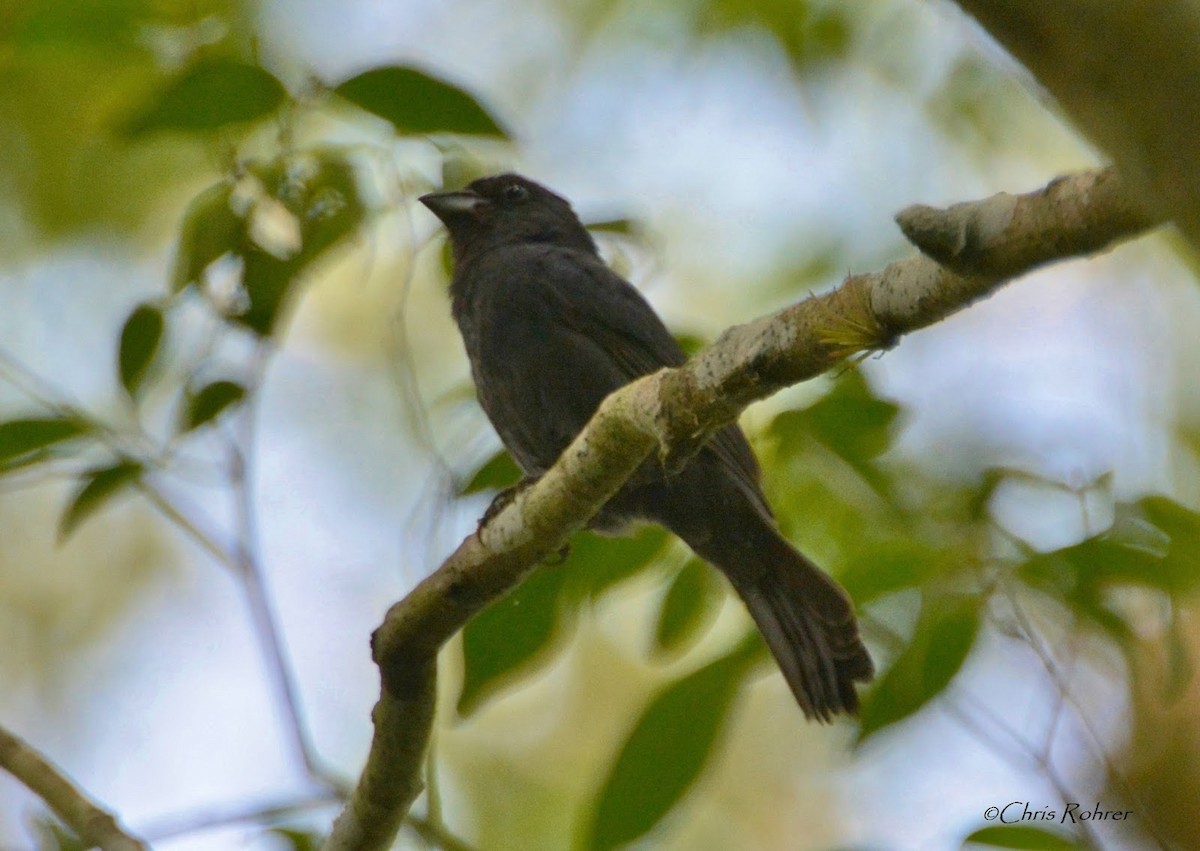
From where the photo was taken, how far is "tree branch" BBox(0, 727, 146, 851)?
109 inches

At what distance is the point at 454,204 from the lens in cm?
498

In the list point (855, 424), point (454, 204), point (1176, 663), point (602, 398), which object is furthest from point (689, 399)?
point (454, 204)

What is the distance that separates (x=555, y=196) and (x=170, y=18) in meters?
2.18

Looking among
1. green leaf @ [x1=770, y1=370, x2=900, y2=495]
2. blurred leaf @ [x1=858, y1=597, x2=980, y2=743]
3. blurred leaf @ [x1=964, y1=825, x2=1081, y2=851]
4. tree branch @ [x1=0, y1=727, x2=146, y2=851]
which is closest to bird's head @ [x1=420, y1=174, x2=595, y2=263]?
green leaf @ [x1=770, y1=370, x2=900, y2=495]

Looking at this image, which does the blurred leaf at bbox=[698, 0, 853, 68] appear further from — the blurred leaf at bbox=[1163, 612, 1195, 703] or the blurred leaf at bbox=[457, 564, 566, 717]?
the blurred leaf at bbox=[1163, 612, 1195, 703]

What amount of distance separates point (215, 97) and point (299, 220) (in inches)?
A: 14.7

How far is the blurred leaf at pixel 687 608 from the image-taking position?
3.13m

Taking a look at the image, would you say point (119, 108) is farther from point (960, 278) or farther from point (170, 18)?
point (960, 278)

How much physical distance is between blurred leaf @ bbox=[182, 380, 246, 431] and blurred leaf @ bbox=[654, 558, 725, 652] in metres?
1.18

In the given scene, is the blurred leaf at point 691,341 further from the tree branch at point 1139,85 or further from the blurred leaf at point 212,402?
the tree branch at point 1139,85

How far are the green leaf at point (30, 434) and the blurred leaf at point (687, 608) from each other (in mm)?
1449

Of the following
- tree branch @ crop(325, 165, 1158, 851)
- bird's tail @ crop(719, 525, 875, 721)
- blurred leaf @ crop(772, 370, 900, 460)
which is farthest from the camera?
bird's tail @ crop(719, 525, 875, 721)

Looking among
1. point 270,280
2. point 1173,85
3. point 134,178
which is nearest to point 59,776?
point 270,280

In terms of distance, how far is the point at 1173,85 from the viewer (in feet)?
2.46
